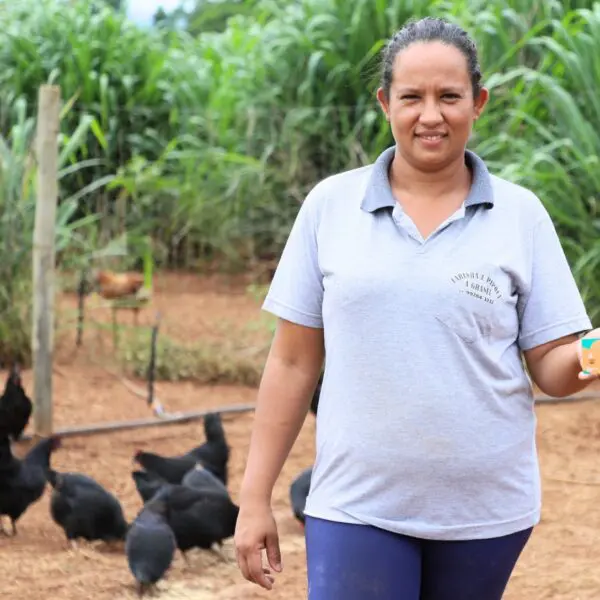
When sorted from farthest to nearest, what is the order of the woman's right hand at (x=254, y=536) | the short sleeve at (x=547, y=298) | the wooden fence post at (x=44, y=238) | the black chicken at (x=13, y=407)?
the wooden fence post at (x=44, y=238), the black chicken at (x=13, y=407), the woman's right hand at (x=254, y=536), the short sleeve at (x=547, y=298)

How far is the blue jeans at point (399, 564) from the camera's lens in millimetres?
2125

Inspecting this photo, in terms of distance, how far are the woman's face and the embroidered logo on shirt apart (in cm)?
23

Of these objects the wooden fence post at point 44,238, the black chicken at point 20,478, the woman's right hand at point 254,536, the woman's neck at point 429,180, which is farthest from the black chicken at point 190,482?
the woman's neck at point 429,180

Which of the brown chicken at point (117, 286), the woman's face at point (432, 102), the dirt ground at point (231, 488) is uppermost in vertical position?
the woman's face at point (432, 102)

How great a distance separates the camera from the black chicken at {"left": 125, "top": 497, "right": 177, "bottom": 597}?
4.19 m

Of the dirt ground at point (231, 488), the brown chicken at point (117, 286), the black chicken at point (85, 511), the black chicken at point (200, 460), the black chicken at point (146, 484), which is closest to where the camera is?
the dirt ground at point (231, 488)

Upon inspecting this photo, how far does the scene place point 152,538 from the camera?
4266 millimetres

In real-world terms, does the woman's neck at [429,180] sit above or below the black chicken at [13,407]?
above

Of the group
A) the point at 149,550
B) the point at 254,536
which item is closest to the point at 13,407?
the point at 149,550

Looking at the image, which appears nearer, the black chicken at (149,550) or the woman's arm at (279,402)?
the woman's arm at (279,402)

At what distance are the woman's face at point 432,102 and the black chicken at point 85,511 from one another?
299cm

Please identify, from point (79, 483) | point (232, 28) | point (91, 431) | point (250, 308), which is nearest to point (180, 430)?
point (91, 431)

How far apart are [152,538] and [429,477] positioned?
232 cm

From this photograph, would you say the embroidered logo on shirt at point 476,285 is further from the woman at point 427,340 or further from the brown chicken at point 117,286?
the brown chicken at point 117,286
